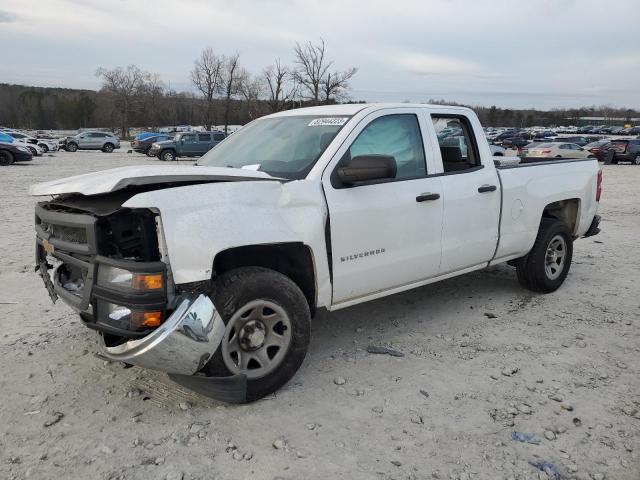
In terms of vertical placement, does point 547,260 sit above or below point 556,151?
below

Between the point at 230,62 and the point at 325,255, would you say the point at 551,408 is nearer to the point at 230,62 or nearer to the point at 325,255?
the point at 325,255

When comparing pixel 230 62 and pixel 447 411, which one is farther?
pixel 230 62

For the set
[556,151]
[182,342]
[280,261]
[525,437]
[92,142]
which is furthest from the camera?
[92,142]

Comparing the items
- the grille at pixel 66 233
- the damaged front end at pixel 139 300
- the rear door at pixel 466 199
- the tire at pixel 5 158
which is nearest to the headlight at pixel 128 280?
the damaged front end at pixel 139 300

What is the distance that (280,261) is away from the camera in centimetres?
359

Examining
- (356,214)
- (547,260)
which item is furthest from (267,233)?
(547,260)

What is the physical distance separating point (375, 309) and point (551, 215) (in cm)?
237

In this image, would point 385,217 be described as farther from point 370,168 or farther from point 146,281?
point 146,281

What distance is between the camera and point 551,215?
5871 millimetres

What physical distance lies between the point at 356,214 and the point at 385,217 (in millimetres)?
292

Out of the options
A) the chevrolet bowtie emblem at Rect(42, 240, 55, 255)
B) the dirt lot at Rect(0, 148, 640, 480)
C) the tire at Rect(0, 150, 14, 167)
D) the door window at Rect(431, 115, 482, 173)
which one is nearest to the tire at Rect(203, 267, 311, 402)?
the dirt lot at Rect(0, 148, 640, 480)

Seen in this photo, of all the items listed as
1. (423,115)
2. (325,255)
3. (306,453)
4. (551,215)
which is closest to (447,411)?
(306,453)

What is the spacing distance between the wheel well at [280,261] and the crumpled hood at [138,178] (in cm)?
46

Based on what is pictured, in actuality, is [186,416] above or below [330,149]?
below
